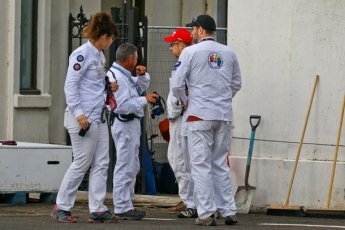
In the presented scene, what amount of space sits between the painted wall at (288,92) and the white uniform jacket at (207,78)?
1.92 m

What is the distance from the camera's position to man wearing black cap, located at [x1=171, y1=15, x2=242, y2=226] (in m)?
8.36

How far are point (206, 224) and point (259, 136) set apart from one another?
7.77 feet

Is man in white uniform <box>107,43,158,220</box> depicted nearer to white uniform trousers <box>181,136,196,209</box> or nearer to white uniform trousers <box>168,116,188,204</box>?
white uniform trousers <box>181,136,196,209</box>

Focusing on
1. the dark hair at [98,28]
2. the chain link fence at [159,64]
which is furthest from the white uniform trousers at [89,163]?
the chain link fence at [159,64]

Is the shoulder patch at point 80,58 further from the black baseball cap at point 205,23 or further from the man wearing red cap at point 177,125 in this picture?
the man wearing red cap at point 177,125

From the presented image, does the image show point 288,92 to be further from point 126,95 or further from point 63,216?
point 63,216

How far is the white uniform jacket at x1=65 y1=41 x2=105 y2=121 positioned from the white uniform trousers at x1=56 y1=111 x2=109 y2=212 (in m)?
0.12

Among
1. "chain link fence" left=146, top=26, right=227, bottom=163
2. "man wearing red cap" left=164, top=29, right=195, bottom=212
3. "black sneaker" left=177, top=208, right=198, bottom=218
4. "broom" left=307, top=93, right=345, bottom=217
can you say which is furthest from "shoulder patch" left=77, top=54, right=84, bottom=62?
"chain link fence" left=146, top=26, right=227, bottom=163

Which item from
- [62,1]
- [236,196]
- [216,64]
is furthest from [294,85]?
[62,1]

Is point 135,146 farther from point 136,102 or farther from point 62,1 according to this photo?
point 62,1

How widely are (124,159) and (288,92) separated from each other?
7.44ft

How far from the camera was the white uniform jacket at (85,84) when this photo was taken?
8.26 meters

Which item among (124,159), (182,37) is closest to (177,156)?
(124,159)

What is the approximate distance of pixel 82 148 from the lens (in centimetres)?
835
